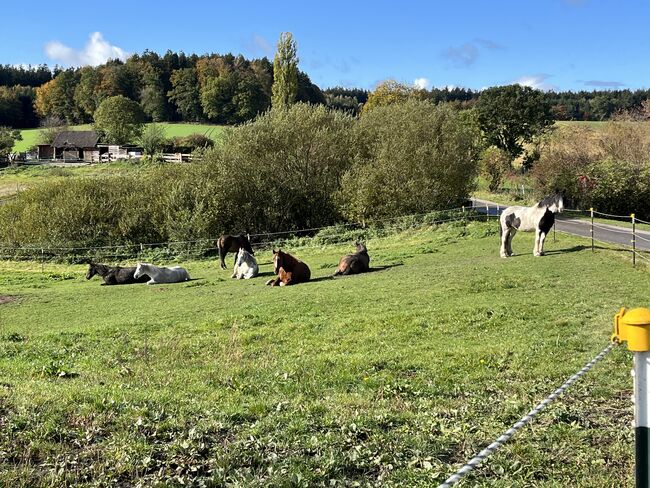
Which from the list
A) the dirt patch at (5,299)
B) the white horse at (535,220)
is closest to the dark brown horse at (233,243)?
the dirt patch at (5,299)

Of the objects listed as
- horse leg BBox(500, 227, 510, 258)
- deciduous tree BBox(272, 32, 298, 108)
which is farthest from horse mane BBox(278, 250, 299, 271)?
deciduous tree BBox(272, 32, 298, 108)

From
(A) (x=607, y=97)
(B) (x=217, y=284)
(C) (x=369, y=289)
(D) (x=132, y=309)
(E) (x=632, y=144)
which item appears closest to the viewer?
(C) (x=369, y=289)

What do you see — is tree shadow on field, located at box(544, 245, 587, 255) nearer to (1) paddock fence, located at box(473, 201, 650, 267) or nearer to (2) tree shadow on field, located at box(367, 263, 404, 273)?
(1) paddock fence, located at box(473, 201, 650, 267)

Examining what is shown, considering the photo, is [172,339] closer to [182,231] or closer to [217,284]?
[217,284]

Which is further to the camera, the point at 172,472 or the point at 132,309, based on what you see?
the point at 132,309

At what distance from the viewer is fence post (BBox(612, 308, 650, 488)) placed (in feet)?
9.14

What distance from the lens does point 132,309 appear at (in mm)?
15820

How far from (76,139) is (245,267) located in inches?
3121

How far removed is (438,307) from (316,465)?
7.53 metres

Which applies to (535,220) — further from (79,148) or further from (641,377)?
(79,148)

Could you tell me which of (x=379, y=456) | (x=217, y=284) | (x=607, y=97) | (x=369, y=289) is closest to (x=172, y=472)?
(x=379, y=456)

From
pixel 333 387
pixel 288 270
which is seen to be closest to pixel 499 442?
pixel 333 387

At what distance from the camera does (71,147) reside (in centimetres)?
8800

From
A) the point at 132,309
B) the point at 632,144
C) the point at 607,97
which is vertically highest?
the point at 607,97
